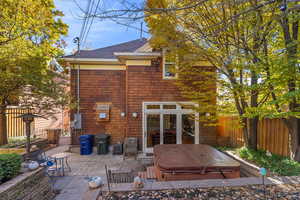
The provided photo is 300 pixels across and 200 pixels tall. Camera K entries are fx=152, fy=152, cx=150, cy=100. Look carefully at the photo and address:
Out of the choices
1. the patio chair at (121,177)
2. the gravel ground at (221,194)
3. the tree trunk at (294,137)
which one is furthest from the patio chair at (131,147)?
the tree trunk at (294,137)

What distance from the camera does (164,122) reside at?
294 inches

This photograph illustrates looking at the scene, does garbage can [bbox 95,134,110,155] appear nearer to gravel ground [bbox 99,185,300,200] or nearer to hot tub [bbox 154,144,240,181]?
hot tub [bbox 154,144,240,181]

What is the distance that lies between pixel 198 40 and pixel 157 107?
354 cm

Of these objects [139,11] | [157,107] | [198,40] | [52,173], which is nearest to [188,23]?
[198,40]

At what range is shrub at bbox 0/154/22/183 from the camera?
307 cm

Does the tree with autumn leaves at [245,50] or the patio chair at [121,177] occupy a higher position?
the tree with autumn leaves at [245,50]

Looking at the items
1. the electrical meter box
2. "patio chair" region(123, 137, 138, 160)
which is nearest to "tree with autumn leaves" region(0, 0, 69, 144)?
the electrical meter box

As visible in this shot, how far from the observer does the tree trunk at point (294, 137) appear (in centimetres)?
452

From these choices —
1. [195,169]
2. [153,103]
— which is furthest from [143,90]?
[195,169]

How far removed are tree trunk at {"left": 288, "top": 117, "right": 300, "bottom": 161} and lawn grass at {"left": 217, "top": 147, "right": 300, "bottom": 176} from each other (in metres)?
0.22

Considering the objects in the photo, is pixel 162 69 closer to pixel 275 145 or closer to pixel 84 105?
pixel 84 105

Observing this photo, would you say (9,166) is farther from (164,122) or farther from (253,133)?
(253,133)

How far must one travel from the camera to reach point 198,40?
18.8 ft

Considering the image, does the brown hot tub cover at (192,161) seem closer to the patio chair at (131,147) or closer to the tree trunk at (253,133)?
the tree trunk at (253,133)
